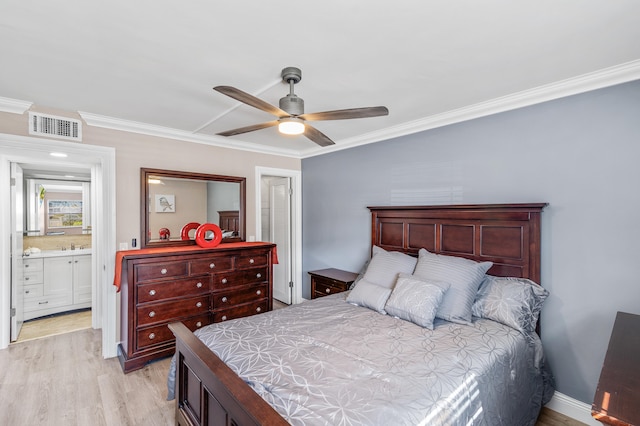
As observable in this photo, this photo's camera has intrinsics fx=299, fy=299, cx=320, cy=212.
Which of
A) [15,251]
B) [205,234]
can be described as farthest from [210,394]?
[15,251]

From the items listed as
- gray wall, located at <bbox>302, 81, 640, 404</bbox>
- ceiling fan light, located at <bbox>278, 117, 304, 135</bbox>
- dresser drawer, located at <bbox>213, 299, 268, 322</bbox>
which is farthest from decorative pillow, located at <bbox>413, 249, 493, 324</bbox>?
dresser drawer, located at <bbox>213, 299, 268, 322</bbox>

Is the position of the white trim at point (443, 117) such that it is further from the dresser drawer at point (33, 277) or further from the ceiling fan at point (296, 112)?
the dresser drawer at point (33, 277)

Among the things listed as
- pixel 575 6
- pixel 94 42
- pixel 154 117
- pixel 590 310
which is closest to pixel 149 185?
pixel 154 117

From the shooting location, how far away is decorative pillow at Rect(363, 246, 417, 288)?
272cm

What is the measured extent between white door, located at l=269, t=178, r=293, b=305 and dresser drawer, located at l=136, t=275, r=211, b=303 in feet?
5.76

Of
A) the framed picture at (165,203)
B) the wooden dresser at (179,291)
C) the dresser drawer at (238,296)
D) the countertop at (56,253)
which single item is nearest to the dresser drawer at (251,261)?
the wooden dresser at (179,291)

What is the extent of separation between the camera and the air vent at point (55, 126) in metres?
2.74

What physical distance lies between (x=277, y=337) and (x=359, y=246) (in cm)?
213

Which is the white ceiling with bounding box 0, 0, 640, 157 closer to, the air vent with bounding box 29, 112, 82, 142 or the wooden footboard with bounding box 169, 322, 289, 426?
the air vent with bounding box 29, 112, 82, 142

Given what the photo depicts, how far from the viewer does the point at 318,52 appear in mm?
1836

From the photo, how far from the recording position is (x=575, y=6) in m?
1.43

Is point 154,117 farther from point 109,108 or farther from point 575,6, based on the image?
point 575,6

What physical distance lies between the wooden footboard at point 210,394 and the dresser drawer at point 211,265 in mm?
1126

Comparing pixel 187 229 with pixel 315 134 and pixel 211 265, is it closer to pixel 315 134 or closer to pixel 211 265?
pixel 211 265
